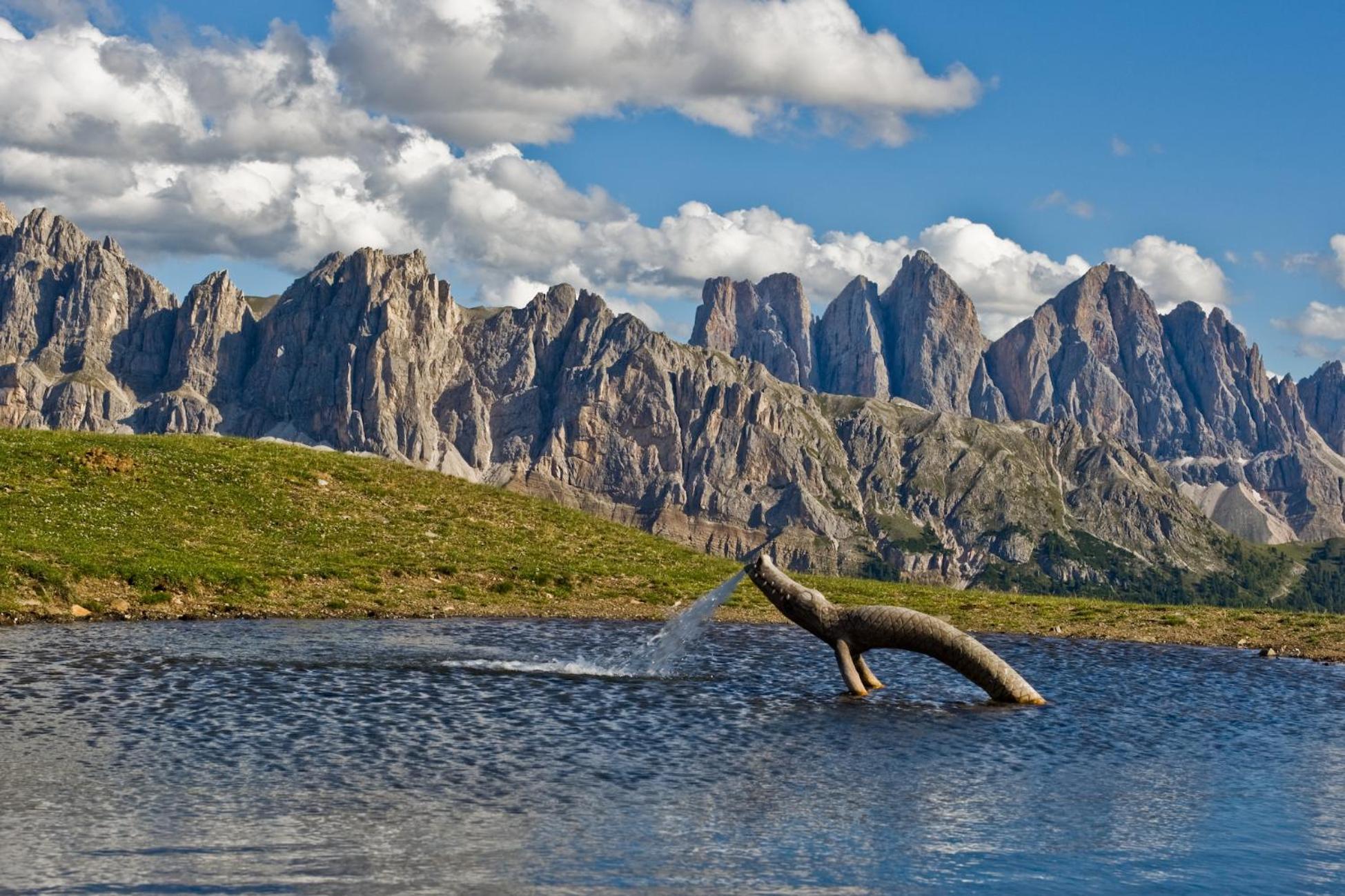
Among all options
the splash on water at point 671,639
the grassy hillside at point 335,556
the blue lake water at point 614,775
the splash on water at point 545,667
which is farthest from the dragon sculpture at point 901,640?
the grassy hillside at point 335,556

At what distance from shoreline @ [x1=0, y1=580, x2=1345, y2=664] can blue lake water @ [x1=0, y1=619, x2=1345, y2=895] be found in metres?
2.43

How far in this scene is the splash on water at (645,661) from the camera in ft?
109

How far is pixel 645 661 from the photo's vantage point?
34844mm

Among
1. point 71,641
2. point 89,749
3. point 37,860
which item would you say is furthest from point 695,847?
point 71,641

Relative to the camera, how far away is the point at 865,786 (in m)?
23.0

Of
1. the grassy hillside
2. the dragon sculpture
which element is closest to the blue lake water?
the dragon sculpture

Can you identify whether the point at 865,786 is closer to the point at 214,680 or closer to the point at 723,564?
the point at 214,680

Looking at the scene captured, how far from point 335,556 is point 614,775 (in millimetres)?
27211

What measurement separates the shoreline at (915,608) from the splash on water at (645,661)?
934 cm

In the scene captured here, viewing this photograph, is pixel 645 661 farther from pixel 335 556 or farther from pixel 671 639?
pixel 335 556

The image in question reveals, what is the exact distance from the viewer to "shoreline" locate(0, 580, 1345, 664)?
127 ft

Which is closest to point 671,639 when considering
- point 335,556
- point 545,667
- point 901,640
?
point 545,667

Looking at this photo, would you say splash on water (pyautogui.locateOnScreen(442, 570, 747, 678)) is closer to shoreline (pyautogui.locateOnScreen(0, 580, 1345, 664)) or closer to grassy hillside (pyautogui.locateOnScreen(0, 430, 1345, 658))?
shoreline (pyautogui.locateOnScreen(0, 580, 1345, 664))

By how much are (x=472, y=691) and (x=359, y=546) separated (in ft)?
69.4
